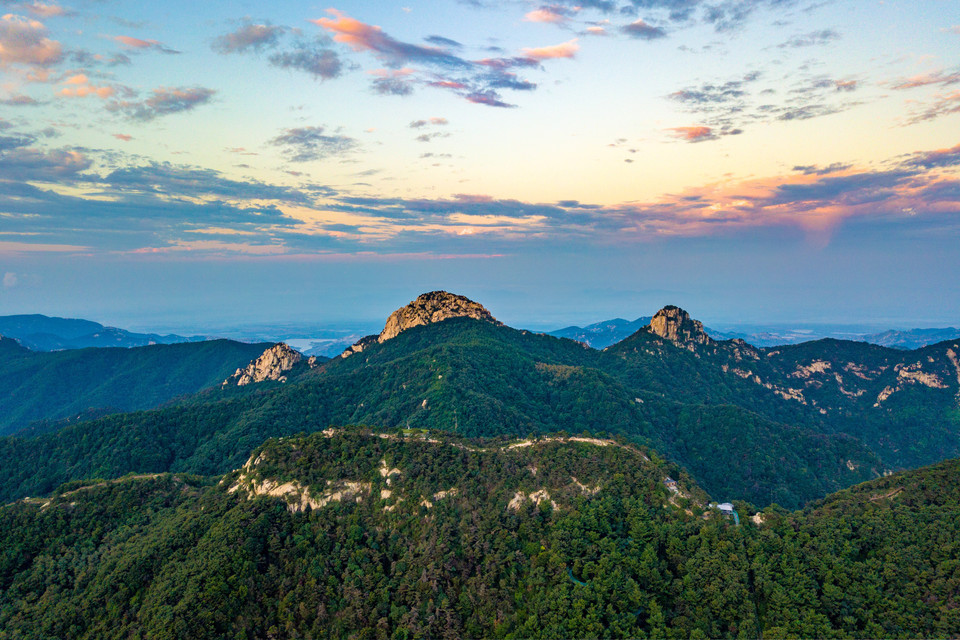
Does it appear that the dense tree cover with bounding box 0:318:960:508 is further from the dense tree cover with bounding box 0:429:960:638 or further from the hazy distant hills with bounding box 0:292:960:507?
the dense tree cover with bounding box 0:429:960:638

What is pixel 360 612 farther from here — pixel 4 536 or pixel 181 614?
pixel 4 536

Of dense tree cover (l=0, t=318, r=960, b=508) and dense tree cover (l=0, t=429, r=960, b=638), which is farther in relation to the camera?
dense tree cover (l=0, t=318, r=960, b=508)

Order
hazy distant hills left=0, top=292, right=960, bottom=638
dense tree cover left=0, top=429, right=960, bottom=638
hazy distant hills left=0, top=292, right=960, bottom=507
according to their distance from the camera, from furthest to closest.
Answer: hazy distant hills left=0, top=292, right=960, bottom=507 < hazy distant hills left=0, top=292, right=960, bottom=638 < dense tree cover left=0, top=429, right=960, bottom=638

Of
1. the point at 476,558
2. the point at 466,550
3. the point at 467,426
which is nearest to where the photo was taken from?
the point at 476,558

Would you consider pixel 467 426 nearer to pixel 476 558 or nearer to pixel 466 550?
pixel 466 550

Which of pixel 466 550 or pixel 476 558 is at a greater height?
pixel 466 550

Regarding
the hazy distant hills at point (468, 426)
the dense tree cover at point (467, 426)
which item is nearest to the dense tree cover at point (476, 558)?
the hazy distant hills at point (468, 426)

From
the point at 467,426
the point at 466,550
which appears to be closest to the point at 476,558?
the point at 466,550

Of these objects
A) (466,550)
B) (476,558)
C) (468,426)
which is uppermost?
(468,426)

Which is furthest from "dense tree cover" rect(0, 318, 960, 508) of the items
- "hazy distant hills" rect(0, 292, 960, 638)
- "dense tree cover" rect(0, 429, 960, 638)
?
"dense tree cover" rect(0, 429, 960, 638)
